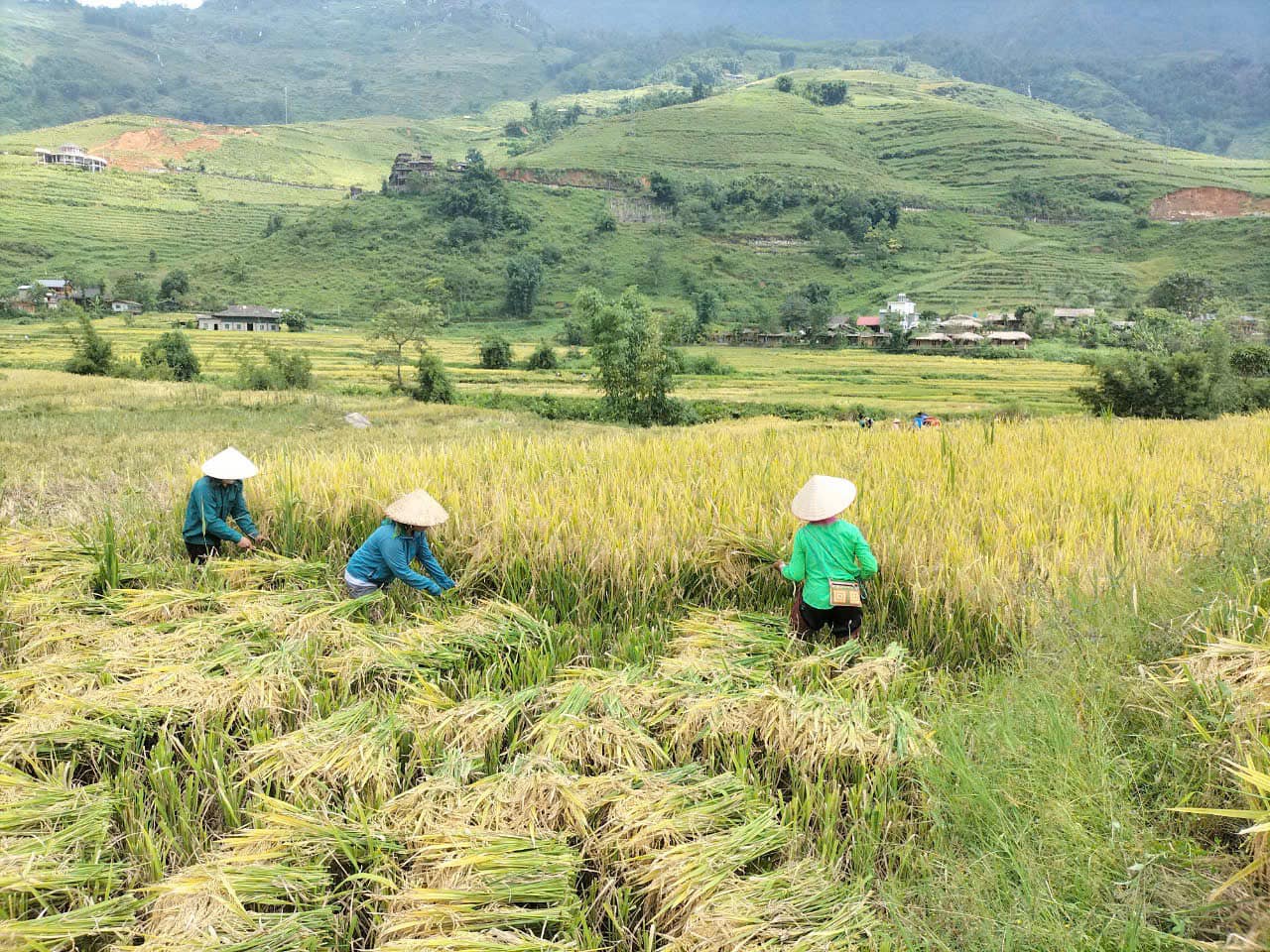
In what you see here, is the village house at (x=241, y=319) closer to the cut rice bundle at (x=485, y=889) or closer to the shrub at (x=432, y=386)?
the shrub at (x=432, y=386)

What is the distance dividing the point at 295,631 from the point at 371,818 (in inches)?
65.1

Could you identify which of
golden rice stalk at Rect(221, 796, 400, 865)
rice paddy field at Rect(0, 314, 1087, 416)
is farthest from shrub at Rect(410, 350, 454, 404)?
golden rice stalk at Rect(221, 796, 400, 865)

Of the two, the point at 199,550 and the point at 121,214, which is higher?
the point at 121,214

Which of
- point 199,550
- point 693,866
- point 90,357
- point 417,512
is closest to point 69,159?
point 90,357

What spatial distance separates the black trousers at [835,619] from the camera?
386 cm

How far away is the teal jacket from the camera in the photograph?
518 cm

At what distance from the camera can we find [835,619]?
12.8 ft

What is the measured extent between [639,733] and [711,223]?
108741 mm

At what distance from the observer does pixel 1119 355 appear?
79.6 feet

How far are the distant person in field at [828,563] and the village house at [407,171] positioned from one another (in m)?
114

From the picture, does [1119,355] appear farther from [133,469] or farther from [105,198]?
[105,198]

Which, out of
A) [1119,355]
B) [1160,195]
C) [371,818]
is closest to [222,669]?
[371,818]

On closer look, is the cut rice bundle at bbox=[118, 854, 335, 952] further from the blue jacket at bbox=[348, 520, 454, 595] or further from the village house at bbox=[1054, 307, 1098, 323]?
the village house at bbox=[1054, 307, 1098, 323]

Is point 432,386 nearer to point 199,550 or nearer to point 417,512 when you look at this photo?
point 199,550
